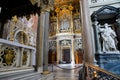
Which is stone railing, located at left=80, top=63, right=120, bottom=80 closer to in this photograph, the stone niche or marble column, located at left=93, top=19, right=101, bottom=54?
the stone niche

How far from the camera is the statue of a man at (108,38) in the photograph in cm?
584

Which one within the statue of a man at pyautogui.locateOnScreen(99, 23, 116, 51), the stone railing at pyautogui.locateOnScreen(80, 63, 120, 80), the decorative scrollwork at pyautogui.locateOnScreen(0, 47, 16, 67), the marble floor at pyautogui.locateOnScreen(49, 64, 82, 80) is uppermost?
the statue of a man at pyautogui.locateOnScreen(99, 23, 116, 51)

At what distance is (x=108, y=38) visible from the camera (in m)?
5.97

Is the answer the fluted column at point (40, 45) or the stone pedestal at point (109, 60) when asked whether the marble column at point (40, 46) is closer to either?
the fluted column at point (40, 45)

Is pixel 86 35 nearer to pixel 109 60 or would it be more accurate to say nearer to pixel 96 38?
pixel 96 38

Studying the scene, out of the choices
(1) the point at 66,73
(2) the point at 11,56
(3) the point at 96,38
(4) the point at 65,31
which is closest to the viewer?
(2) the point at 11,56

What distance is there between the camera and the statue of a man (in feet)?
19.2

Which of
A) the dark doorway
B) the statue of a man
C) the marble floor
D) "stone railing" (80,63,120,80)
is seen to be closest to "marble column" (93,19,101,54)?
the statue of a man

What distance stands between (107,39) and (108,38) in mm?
71

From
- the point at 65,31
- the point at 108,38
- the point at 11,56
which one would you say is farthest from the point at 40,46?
the point at 65,31

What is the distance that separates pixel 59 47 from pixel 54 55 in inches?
55.0

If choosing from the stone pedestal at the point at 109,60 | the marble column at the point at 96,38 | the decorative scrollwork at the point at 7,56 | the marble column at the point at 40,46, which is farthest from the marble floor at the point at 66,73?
the decorative scrollwork at the point at 7,56

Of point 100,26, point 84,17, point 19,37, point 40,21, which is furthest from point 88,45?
point 19,37

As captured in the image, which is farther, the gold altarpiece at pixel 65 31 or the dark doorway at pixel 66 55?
the dark doorway at pixel 66 55
